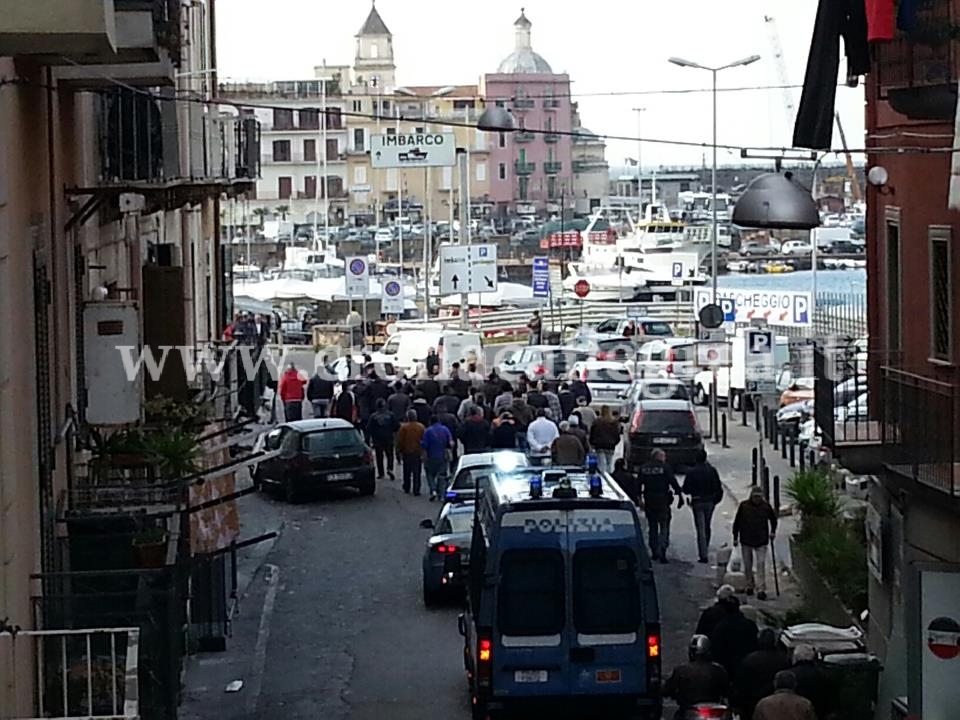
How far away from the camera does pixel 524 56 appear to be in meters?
163

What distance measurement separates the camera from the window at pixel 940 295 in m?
16.6

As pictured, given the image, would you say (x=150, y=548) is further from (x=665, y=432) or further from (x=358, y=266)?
(x=358, y=266)

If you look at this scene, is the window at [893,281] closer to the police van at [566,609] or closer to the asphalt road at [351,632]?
the asphalt road at [351,632]

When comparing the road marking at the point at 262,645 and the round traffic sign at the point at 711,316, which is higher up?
the round traffic sign at the point at 711,316

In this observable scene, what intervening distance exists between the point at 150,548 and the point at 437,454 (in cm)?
1579

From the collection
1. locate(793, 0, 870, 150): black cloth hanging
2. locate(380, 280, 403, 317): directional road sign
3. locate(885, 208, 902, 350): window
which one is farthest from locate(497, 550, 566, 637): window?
locate(380, 280, 403, 317): directional road sign

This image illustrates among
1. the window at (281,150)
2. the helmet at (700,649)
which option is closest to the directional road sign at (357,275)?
the helmet at (700,649)

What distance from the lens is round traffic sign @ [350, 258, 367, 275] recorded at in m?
49.5

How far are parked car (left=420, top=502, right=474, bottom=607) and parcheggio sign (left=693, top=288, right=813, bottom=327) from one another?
18.4 metres

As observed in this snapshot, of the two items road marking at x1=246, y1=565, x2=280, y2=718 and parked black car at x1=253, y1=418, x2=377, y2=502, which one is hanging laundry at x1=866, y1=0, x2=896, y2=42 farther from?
parked black car at x1=253, y1=418, x2=377, y2=502

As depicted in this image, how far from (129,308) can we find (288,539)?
12.3 metres

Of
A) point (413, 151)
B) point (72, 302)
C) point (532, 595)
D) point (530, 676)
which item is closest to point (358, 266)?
point (413, 151)

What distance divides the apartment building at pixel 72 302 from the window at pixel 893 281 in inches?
254

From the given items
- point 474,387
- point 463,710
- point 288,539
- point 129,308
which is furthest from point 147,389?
point 474,387
